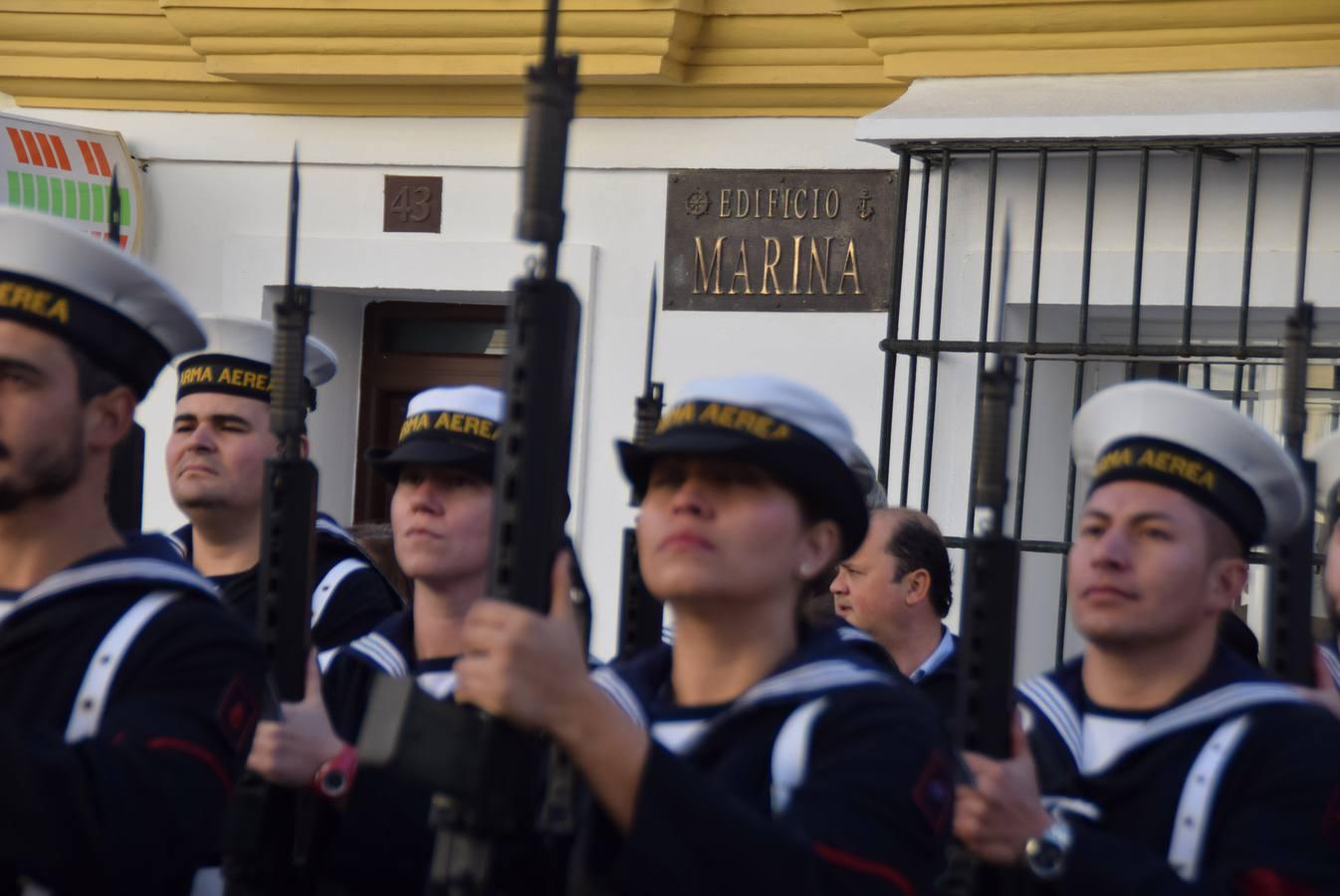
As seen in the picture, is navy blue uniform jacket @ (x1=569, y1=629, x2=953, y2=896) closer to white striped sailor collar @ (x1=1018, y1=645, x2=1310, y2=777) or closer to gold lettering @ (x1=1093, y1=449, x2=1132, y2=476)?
white striped sailor collar @ (x1=1018, y1=645, x2=1310, y2=777)

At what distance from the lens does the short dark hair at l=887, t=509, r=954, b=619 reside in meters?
5.38

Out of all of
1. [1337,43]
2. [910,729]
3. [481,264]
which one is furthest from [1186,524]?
[481,264]

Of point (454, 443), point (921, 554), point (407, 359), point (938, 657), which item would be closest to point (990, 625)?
point (454, 443)

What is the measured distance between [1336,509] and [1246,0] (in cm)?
241

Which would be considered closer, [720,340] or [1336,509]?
[1336,509]

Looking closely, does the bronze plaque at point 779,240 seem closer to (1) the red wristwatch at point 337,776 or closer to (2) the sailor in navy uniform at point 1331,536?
(2) the sailor in navy uniform at point 1331,536

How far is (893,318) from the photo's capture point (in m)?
6.86

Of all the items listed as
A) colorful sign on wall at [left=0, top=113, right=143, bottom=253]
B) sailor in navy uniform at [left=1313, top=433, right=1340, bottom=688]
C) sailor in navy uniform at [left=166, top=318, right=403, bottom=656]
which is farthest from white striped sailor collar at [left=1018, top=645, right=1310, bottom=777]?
colorful sign on wall at [left=0, top=113, right=143, bottom=253]

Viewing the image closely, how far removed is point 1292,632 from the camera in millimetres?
3777

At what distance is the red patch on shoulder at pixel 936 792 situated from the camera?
9.09 ft

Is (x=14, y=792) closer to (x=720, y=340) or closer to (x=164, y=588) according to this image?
(x=164, y=588)

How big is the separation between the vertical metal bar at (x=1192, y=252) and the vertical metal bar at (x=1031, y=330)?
0.45 metres

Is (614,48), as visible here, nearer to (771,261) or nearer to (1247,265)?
(771,261)

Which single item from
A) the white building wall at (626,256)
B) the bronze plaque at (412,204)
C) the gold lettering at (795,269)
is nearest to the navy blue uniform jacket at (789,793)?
the white building wall at (626,256)
